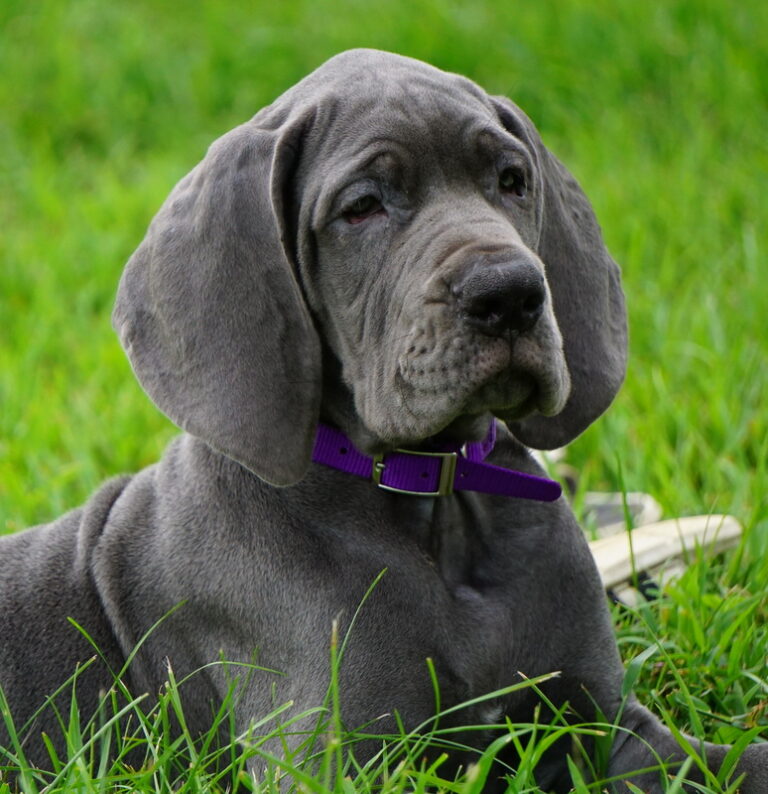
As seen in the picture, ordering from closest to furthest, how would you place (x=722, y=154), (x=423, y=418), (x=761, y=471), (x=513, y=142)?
1. (x=423, y=418)
2. (x=513, y=142)
3. (x=761, y=471)
4. (x=722, y=154)

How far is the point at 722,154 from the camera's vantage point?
274 inches

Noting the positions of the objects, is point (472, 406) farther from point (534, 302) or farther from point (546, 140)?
point (546, 140)

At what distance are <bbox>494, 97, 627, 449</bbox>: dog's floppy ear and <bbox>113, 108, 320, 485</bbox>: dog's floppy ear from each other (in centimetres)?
66

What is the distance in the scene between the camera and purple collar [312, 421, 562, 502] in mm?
3209

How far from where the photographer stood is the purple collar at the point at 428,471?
3.21 meters

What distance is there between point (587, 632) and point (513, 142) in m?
1.21

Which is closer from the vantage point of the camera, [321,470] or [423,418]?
[423,418]

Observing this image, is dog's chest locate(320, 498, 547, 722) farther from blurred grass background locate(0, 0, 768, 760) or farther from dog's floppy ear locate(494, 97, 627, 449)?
blurred grass background locate(0, 0, 768, 760)

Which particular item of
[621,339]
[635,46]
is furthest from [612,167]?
[621,339]

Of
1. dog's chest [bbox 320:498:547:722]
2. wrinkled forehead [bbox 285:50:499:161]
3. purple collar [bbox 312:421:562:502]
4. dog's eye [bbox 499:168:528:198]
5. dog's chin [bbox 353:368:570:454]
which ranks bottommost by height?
dog's chest [bbox 320:498:547:722]

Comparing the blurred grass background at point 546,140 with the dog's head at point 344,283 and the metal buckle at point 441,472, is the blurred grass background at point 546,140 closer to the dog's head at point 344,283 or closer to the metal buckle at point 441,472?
the metal buckle at point 441,472

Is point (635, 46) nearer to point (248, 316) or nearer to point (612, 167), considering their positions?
point (612, 167)

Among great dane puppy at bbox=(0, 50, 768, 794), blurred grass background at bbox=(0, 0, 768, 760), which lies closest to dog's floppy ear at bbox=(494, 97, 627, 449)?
great dane puppy at bbox=(0, 50, 768, 794)

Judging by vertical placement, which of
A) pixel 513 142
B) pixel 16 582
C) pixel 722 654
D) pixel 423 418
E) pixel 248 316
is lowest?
pixel 722 654
